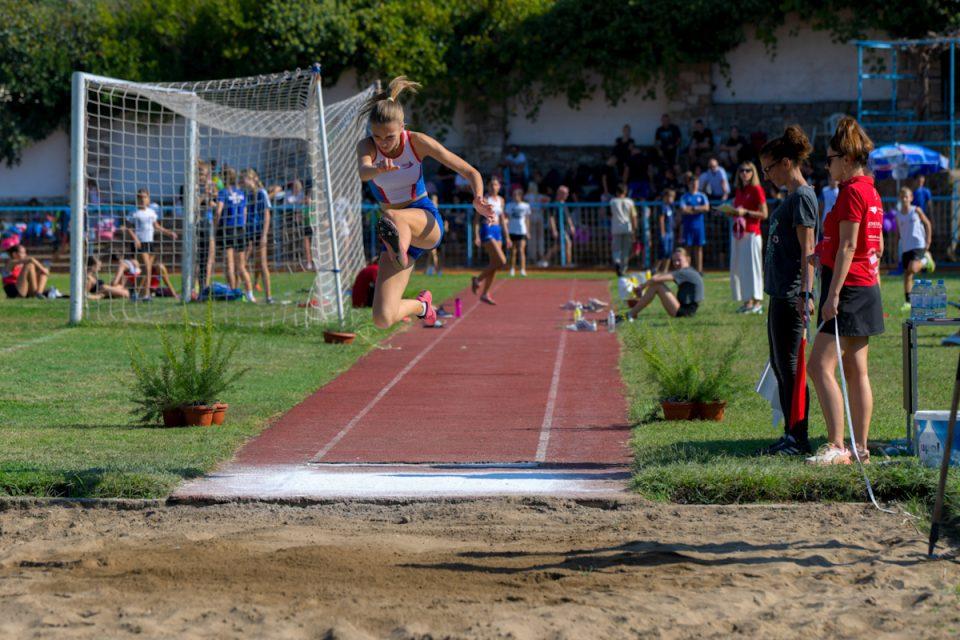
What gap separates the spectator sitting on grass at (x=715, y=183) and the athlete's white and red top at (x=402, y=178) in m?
19.9

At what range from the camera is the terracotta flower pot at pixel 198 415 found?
31.8ft

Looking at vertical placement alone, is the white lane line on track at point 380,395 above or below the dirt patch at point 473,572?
above

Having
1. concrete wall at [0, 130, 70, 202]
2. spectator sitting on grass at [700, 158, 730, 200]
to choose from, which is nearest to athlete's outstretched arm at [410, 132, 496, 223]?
spectator sitting on grass at [700, 158, 730, 200]

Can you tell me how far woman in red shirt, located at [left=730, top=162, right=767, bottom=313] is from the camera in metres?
17.0

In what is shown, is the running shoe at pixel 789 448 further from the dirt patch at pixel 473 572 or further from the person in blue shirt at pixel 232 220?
the person in blue shirt at pixel 232 220

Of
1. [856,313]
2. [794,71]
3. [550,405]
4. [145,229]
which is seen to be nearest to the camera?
[856,313]

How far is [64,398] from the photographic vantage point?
11.2 meters

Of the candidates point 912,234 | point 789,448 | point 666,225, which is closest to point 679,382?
point 789,448

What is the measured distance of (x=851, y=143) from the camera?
7512 millimetres

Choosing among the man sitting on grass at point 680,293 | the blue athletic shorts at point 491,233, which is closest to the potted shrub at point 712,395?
the blue athletic shorts at point 491,233

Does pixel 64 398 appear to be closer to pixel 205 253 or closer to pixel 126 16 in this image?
pixel 205 253

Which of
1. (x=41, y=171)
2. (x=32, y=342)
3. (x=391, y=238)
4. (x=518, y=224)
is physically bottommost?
(x=32, y=342)

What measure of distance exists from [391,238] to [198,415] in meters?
2.54

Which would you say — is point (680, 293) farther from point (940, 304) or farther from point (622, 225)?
point (622, 225)
